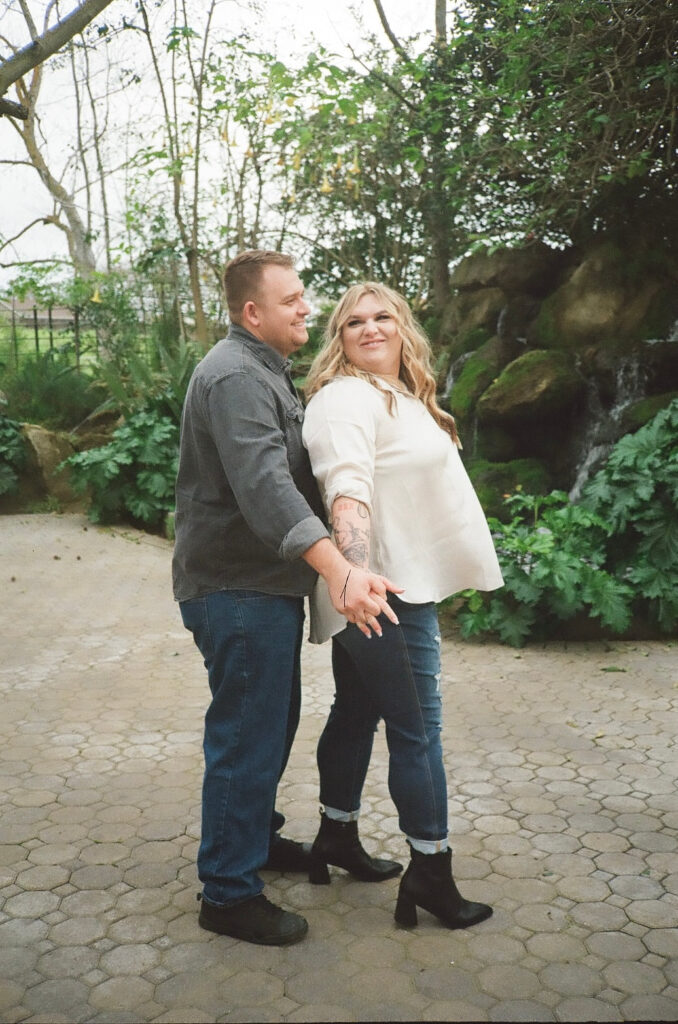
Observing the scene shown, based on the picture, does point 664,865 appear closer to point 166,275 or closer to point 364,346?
point 364,346

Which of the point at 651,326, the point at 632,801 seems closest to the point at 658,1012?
the point at 632,801

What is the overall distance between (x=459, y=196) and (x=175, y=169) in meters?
3.56

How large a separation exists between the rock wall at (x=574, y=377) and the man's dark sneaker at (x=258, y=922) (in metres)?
5.96

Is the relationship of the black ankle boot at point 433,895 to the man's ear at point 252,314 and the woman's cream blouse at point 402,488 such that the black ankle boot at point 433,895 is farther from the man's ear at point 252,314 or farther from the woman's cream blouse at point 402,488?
the man's ear at point 252,314

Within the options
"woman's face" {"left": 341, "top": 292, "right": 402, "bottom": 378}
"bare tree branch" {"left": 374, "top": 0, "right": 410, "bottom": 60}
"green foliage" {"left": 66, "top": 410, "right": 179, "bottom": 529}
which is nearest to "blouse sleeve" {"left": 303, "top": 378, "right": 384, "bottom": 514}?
"woman's face" {"left": 341, "top": 292, "right": 402, "bottom": 378}

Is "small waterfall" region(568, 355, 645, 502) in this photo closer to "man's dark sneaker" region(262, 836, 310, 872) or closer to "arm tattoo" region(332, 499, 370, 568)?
"man's dark sneaker" region(262, 836, 310, 872)

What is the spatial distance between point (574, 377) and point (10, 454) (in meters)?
6.24

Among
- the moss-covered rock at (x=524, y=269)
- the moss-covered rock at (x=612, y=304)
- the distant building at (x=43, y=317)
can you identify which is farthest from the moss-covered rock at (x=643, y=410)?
the distant building at (x=43, y=317)

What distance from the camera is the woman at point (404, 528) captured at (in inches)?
108

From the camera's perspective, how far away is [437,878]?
2895 millimetres

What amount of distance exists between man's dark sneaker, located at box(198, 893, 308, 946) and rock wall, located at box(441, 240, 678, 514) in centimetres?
596

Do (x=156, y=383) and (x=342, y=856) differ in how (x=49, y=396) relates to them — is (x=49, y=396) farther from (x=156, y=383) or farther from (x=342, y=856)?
(x=342, y=856)

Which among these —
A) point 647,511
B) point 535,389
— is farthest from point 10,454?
point 647,511

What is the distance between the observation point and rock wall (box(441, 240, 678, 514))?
9.16 metres
